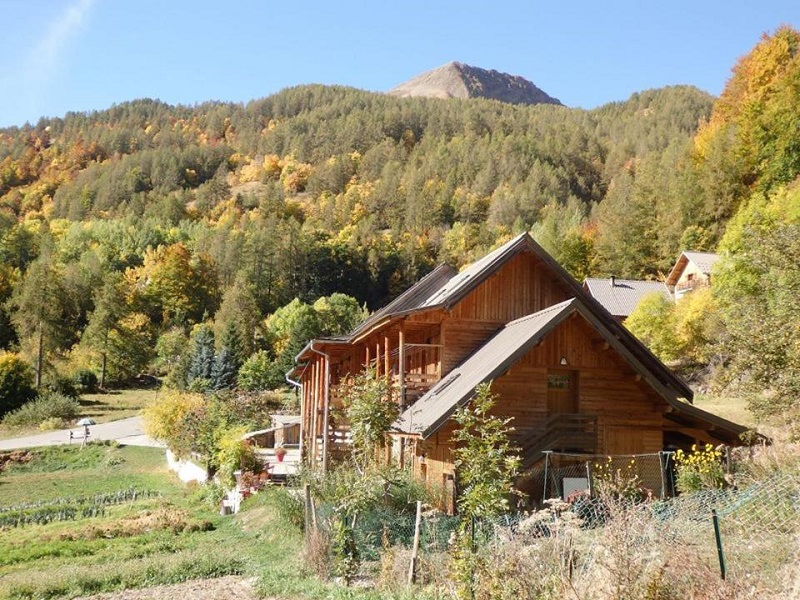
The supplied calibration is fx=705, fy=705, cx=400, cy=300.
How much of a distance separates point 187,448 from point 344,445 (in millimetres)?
12834

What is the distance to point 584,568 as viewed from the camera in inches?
328

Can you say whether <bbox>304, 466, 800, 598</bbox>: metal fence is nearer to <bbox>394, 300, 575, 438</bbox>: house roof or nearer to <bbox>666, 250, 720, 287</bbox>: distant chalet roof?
<bbox>394, 300, 575, 438</bbox>: house roof

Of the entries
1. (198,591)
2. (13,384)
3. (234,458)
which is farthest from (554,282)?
(13,384)

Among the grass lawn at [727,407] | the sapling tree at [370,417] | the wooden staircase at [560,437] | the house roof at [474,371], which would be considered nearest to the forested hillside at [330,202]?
the grass lawn at [727,407]

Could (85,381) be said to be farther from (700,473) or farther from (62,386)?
(700,473)

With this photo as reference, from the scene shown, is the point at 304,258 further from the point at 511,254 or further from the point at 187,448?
the point at 511,254

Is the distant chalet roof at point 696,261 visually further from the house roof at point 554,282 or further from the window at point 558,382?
the window at point 558,382

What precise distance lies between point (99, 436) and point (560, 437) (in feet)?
132

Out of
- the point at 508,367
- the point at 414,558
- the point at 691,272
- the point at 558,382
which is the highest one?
the point at 691,272

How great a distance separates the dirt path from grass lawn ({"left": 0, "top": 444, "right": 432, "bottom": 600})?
1.00 feet

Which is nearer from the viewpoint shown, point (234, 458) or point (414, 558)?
point (414, 558)

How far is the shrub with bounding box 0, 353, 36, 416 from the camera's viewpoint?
5647 centimetres

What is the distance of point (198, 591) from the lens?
504 inches

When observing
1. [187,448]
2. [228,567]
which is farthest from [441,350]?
[187,448]
